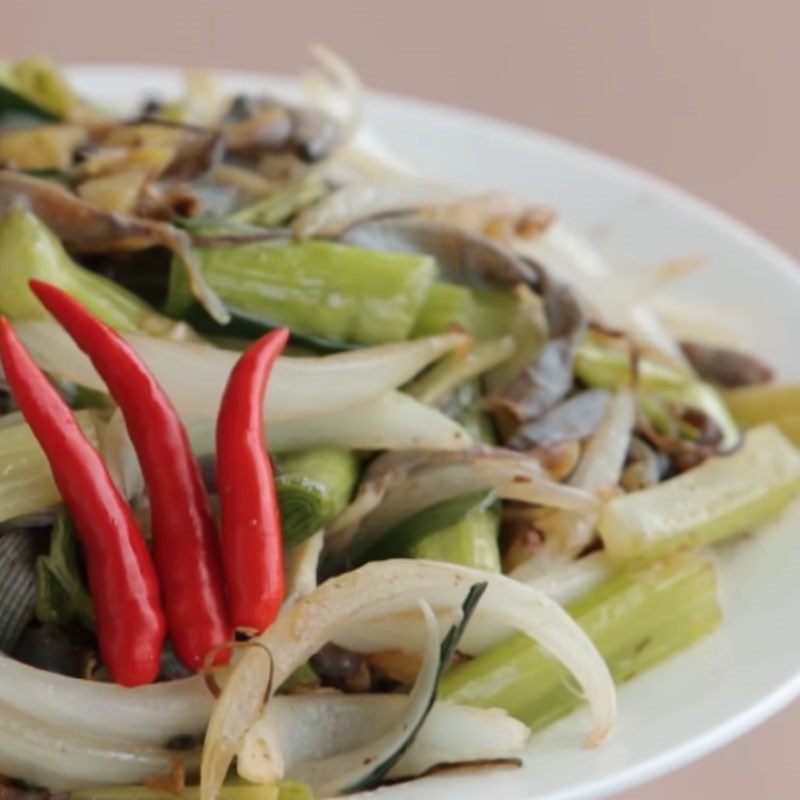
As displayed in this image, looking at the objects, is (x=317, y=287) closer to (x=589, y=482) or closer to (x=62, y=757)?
(x=589, y=482)

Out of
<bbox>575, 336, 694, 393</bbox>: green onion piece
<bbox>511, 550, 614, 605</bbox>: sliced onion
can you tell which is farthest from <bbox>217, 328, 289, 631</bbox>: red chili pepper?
<bbox>575, 336, 694, 393</bbox>: green onion piece

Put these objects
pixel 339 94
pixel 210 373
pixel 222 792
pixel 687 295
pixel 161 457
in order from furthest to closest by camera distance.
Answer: pixel 339 94 < pixel 687 295 < pixel 210 373 < pixel 161 457 < pixel 222 792

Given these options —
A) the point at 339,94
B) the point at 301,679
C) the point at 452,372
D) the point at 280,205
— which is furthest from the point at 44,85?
the point at 301,679

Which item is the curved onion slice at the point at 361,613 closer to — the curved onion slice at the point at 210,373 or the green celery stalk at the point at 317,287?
the curved onion slice at the point at 210,373

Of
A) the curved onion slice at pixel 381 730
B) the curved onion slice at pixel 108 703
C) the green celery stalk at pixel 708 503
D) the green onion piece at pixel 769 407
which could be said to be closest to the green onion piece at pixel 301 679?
the curved onion slice at pixel 381 730

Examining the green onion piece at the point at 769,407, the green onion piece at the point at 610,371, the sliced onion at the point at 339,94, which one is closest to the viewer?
the green onion piece at the point at 610,371

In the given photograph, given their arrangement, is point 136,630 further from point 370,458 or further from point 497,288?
point 497,288

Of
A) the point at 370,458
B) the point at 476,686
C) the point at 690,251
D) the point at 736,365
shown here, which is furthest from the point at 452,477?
the point at 690,251
